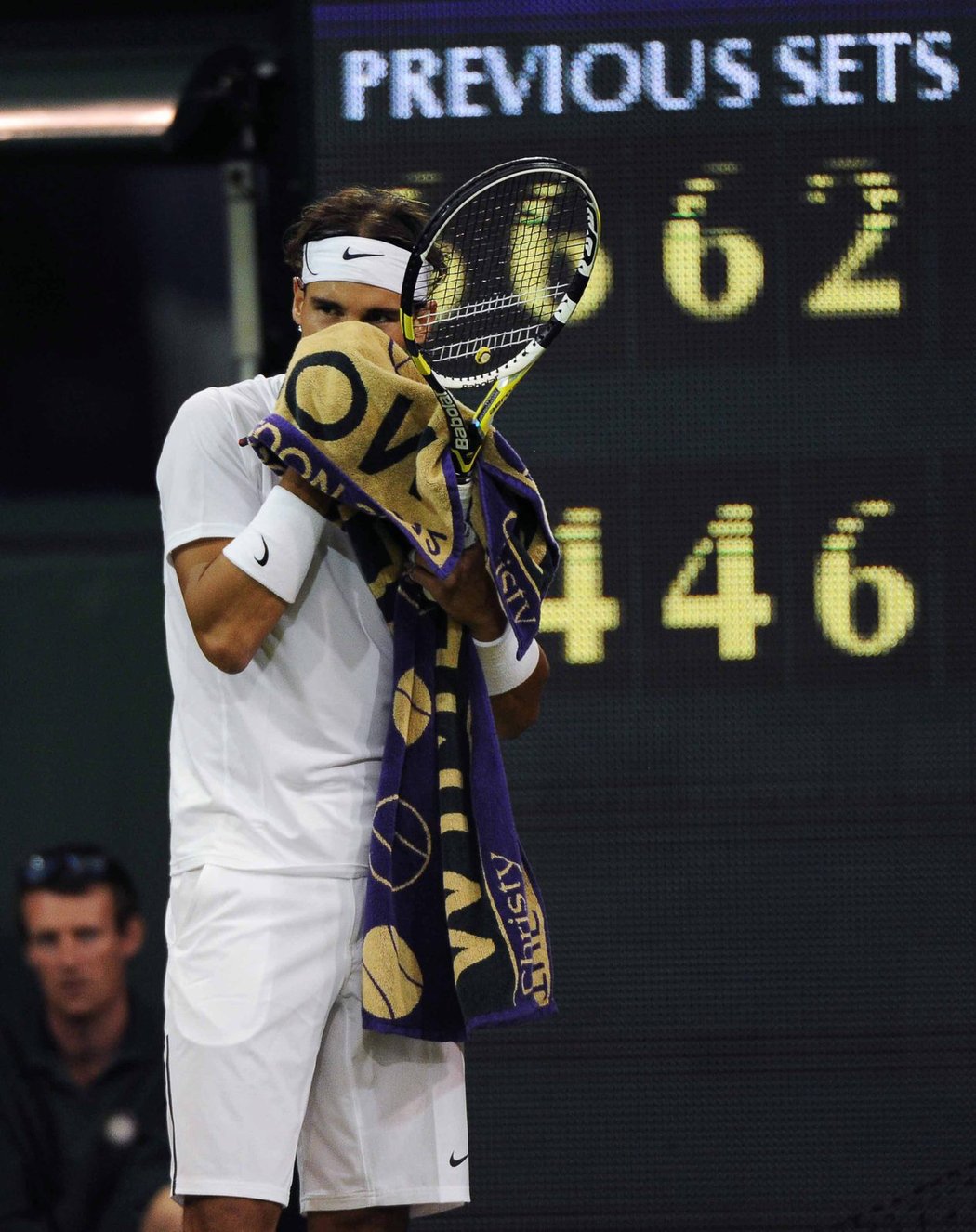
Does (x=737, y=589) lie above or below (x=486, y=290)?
below

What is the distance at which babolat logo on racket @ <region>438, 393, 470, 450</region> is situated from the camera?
172 cm

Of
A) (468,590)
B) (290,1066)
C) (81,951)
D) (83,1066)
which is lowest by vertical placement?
(83,1066)

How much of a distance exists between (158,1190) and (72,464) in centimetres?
120

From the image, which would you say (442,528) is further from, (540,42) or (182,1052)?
(540,42)

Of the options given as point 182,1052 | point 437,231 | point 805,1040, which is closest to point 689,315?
point 805,1040

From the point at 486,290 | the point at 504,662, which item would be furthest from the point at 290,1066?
the point at 486,290

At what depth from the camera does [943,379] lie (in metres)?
2.92

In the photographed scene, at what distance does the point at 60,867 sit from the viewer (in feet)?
10.6

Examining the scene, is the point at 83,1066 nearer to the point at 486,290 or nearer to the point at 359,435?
the point at 486,290

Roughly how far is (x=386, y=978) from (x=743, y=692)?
1.22m

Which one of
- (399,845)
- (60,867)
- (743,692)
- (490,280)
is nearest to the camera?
(399,845)

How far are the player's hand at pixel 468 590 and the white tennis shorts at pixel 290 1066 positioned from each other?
10.3 inches

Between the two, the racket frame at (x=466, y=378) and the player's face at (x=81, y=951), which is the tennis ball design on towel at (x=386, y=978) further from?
the player's face at (x=81, y=951)

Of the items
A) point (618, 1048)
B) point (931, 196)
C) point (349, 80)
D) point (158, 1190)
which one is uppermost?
point (349, 80)
